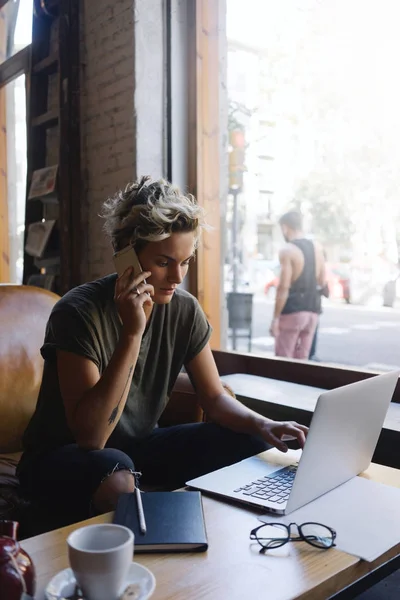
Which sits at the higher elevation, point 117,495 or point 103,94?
point 103,94

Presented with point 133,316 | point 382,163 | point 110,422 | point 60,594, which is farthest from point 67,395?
point 382,163

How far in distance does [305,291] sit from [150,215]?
2284mm

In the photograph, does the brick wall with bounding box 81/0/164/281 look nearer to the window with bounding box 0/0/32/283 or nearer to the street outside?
the street outside

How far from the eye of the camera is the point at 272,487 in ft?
4.31

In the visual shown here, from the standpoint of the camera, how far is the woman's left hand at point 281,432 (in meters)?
1.49

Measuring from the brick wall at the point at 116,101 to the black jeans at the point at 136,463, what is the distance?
4.71 feet

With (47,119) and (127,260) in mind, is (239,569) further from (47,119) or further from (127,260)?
(47,119)

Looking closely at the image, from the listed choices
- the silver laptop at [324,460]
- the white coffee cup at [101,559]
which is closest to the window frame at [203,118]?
the silver laptop at [324,460]

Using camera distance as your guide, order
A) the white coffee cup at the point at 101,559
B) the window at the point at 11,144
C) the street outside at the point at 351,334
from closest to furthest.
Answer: the white coffee cup at the point at 101,559, the street outside at the point at 351,334, the window at the point at 11,144

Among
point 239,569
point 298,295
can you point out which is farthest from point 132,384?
point 298,295

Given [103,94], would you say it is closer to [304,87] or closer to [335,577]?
[304,87]

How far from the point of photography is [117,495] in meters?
1.32

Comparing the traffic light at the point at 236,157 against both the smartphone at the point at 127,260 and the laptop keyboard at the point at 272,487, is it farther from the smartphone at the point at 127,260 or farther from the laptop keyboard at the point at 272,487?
the laptop keyboard at the point at 272,487

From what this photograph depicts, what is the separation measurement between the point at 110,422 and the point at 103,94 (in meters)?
2.06
